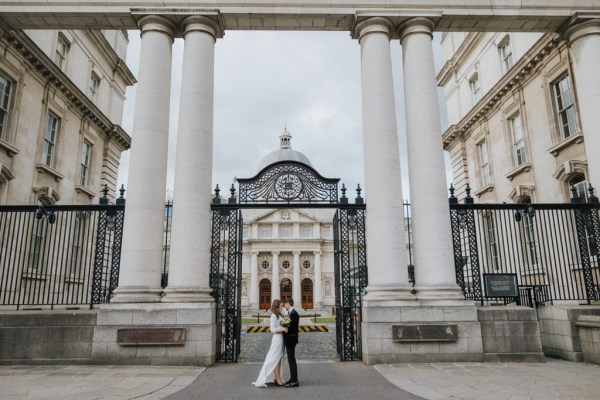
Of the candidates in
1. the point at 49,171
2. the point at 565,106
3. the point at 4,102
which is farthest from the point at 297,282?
the point at 4,102

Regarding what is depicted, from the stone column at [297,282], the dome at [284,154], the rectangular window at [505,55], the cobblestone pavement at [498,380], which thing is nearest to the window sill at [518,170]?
the rectangular window at [505,55]

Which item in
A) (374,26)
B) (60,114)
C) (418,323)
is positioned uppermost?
(60,114)

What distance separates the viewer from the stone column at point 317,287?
70.8m

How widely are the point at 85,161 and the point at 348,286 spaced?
17865mm

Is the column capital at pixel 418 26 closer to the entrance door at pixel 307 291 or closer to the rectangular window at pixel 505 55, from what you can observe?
the rectangular window at pixel 505 55

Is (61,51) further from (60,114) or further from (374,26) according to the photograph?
(374,26)

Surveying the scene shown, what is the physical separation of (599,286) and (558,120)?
805cm

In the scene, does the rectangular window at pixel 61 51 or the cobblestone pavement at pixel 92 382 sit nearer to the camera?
the cobblestone pavement at pixel 92 382

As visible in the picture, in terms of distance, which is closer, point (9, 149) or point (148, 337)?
point (148, 337)

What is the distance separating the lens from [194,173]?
37.4 feet

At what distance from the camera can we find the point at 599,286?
1249 centimetres

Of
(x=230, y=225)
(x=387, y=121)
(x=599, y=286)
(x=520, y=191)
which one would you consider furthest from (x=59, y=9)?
(x=520, y=191)

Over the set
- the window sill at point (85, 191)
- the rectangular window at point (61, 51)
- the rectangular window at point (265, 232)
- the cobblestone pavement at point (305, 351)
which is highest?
the rectangular window at point (61, 51)

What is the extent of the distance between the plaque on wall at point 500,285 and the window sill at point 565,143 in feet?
24.1
